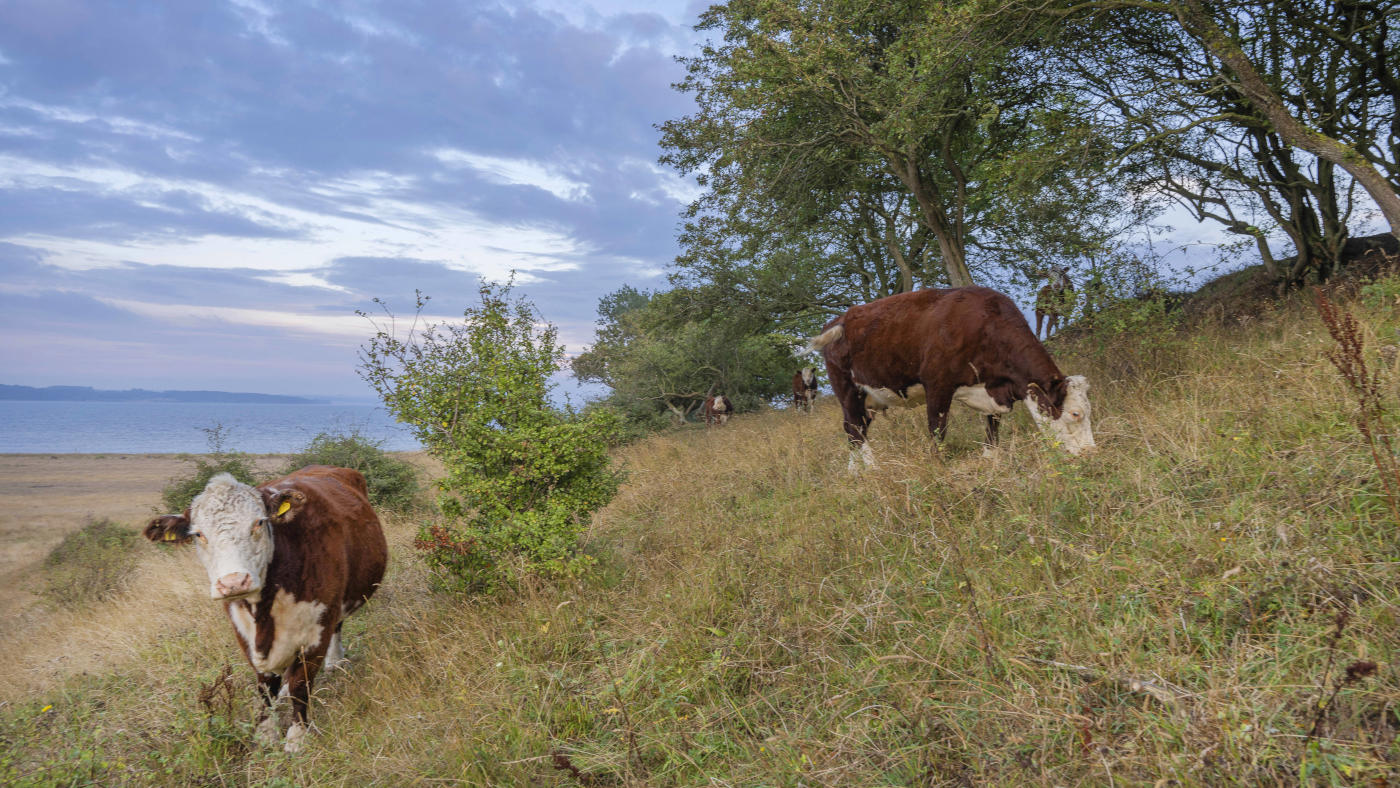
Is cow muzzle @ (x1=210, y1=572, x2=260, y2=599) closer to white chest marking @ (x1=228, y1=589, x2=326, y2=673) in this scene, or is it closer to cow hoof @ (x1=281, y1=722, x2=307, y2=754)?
white chest marking @ (x1=228, y1=589, x2=326, y2=673)

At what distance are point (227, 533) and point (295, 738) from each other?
1.31 m

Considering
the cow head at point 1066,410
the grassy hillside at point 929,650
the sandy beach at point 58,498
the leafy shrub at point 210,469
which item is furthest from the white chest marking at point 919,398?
the sandy beach at point 58,498

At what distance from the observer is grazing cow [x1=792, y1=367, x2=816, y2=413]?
19761 millimetres

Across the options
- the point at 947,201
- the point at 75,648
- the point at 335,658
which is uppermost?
the point at 947,201

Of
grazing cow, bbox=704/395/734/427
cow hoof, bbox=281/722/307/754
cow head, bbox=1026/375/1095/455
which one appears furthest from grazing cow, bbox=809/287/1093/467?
grazing cow, bbox=704/395/734/427

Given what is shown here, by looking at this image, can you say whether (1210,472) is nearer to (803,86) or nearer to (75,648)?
(803,86)

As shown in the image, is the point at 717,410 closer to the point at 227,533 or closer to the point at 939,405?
the point at 939,405

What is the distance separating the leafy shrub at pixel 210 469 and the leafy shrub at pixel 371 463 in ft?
2.31

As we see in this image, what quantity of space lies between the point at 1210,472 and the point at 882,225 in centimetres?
1381

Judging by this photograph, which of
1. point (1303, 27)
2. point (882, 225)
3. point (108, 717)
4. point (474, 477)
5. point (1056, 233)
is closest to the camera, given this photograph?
point (108, 717)

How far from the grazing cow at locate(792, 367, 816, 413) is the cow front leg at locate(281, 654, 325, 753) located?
53.2 feet

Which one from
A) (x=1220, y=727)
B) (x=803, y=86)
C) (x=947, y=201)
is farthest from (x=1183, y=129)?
(x=1220, y=727)

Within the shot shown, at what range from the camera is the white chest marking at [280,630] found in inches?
160

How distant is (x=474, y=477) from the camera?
5871 mm
